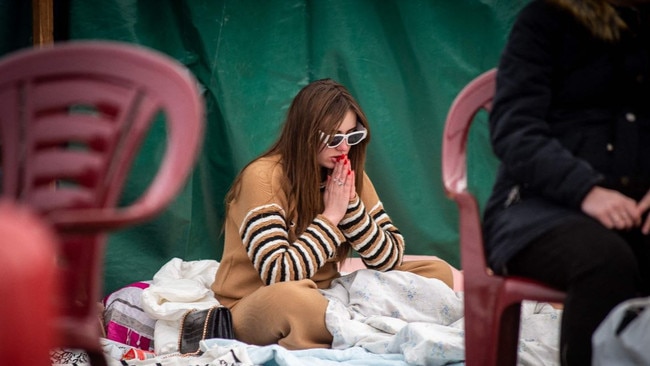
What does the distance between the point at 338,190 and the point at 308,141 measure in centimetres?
21

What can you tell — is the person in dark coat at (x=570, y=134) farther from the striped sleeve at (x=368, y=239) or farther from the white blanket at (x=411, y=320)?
the striped sleeve at (x=368, y=239)

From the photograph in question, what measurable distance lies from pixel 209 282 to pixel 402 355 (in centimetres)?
108

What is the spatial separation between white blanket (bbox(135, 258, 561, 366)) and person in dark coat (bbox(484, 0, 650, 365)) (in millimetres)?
711

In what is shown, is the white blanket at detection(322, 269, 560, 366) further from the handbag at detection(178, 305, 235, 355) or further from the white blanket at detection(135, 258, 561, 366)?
the handbag at detection(178, 305, 235, 355)

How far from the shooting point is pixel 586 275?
6.64 ft

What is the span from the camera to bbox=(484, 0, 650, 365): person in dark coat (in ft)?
7.01

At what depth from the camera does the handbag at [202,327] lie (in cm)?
329

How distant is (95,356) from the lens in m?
1.87

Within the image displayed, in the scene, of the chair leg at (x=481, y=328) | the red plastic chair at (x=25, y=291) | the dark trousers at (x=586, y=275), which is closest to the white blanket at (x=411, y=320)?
the chair leg at (x=481, y=328)

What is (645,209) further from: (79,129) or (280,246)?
(280,246)

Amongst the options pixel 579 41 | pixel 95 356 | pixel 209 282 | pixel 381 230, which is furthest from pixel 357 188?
pixel 95 356

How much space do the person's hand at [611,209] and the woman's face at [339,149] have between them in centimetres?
142

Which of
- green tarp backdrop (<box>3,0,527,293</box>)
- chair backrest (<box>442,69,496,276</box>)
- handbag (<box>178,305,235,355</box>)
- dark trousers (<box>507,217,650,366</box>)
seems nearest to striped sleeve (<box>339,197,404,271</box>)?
handbag (<box>178,305,235,355</box>)

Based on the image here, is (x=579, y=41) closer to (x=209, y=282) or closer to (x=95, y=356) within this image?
(x=95, y=356)
